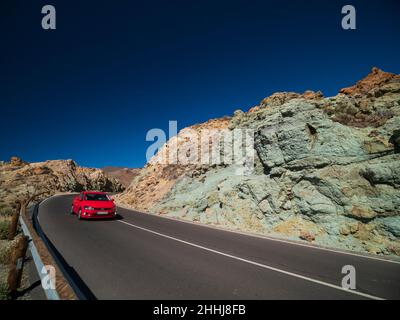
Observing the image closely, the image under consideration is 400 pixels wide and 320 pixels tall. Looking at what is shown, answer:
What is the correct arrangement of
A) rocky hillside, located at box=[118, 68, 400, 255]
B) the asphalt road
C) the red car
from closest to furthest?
the asphalt road < rocky hillside, located at box=[118, 68, 400, 255] < the red car

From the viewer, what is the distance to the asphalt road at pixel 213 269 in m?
4.82

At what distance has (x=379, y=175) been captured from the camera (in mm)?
9883

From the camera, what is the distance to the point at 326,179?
11.5 metres

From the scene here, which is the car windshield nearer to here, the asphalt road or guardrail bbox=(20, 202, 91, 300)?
the asphalt road

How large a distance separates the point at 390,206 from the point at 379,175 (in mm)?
1286

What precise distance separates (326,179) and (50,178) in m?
67.4

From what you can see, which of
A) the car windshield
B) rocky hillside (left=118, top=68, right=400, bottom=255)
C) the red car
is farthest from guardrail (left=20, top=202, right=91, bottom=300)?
rocky hillside (left=118, top=68, right=400, bottom=255)

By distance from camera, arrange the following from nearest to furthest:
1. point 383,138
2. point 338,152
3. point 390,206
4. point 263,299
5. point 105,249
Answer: point 263,299 < point 105,249 < point 390,206 < point 383,138 < point 338,152

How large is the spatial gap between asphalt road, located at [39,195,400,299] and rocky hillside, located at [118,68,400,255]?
2.28 meters

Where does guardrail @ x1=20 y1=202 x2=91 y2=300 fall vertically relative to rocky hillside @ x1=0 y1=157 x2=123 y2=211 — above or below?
above

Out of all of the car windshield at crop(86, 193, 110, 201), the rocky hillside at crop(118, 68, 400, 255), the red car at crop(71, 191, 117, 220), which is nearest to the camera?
the rocky hillside at crop(118, 68, 400, 255)

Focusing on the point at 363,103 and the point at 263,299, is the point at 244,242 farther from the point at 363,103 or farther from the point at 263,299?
the point at 363,103

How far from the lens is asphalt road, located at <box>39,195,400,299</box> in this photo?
15.8 ft

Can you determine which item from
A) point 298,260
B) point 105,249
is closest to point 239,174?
point 298,260
